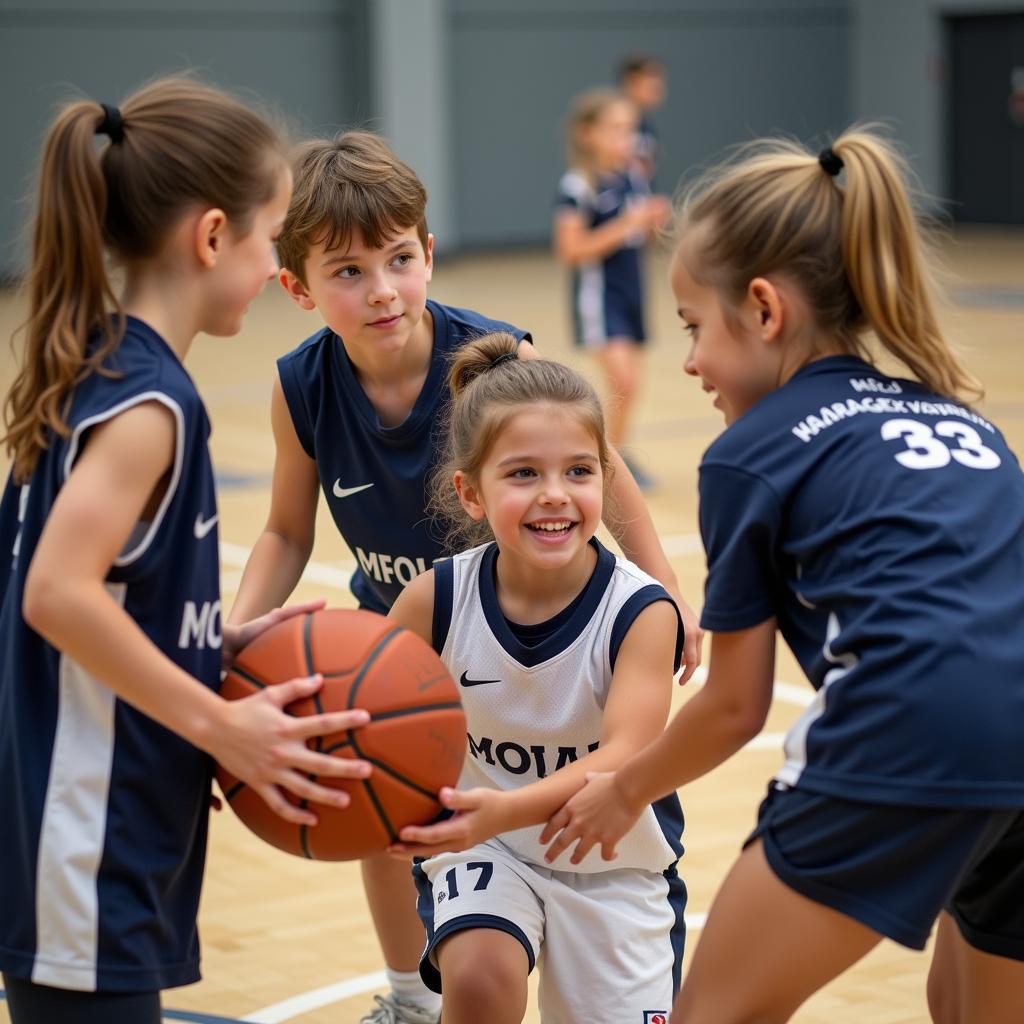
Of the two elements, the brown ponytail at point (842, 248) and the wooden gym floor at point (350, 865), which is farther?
the wooden gym floor at point (350, 865)

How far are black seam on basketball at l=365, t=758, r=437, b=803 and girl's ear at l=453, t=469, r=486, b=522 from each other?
0.64 metres

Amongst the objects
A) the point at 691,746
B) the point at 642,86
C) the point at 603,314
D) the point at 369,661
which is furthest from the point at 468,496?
the point at 642,86

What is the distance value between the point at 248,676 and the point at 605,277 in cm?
735

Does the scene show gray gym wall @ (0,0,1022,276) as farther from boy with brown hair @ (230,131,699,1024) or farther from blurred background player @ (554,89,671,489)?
boy with brown hair @ (230,131,699,1024)

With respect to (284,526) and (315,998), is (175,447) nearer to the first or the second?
(284,526)

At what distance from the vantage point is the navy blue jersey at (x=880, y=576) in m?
2.19

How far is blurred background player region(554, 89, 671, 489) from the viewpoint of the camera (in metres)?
9.48

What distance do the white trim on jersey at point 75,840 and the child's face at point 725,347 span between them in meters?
0.88

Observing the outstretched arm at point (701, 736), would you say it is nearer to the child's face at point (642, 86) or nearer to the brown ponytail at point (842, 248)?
the brown ponytail at point (842, 248)

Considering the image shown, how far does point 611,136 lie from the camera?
952cm

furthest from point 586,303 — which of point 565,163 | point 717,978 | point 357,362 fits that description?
point 565,163

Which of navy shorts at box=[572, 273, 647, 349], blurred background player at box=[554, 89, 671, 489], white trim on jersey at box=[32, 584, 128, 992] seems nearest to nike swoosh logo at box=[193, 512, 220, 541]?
white trim on jersey at box=[32, 584, 128, 992]

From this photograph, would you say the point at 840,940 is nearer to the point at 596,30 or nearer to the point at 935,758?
the point at 935,758

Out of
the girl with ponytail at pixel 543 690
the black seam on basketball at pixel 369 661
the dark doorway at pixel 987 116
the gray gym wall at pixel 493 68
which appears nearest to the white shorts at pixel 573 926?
the girl with ponytail at pixel 543 690
